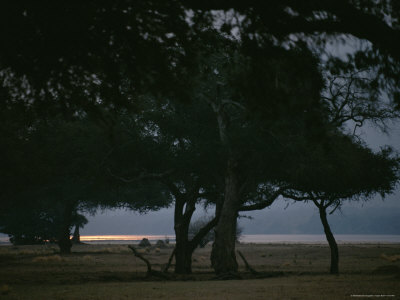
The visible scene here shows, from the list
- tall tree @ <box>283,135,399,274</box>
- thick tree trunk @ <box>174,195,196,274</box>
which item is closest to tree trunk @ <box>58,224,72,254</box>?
thick tree trunk @ <box>174,195,196,274</box>

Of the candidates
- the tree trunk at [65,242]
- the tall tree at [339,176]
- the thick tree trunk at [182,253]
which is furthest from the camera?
the tree trunk at [65,242]

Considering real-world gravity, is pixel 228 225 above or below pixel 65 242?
above

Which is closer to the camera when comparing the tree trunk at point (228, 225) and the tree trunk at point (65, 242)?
the tree trunk at point (228, 225)

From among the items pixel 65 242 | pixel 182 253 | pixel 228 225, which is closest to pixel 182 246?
pixel 182 253

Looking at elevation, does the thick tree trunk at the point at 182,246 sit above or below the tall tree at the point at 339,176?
below

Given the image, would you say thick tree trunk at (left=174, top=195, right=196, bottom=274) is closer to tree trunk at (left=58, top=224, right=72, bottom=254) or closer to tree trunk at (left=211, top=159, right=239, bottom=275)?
tree trunk at (left=211, top=159, right=239, bottom=275)

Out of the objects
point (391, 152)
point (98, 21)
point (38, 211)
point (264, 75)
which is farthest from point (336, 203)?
point (38, 211)

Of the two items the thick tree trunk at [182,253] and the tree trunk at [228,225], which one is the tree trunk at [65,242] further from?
the tree trunk at [228,225]

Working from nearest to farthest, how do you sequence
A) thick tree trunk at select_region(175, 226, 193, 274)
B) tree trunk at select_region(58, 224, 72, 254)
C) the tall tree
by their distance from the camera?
the tall tree → thick tree trunk at select_region(175, 226, 193, 274) → tree trunk at select_region(58, 224, 72, 254)

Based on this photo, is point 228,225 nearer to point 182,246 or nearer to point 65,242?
point 182,246

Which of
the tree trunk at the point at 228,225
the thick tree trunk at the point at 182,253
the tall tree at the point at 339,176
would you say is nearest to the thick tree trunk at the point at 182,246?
the thick tree trunk at the point at 182,253

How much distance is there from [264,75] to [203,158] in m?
14.8

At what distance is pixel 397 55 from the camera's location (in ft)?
29.4

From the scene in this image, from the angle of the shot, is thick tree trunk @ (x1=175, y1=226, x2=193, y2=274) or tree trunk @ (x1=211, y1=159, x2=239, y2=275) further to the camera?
thick tree trunk @ (x1=175, y1=226, x2=193, y2=274)
